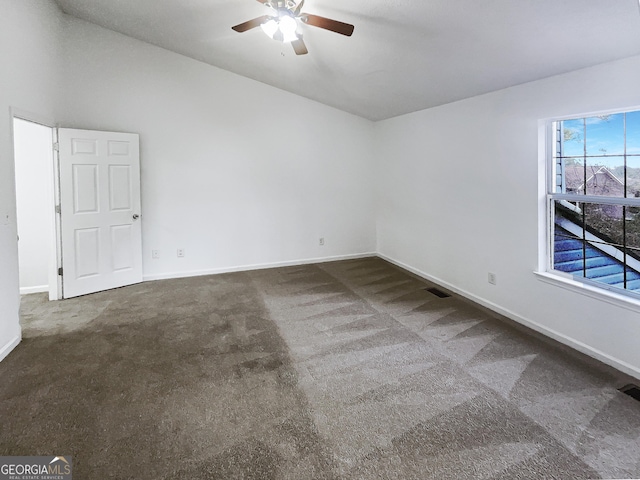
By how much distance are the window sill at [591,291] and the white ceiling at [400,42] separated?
167 cm

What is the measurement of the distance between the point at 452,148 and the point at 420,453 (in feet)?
11.2

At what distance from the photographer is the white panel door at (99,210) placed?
13.6 ft

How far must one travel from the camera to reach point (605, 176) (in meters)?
2.73

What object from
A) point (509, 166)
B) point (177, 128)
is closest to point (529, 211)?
point (509, 166)

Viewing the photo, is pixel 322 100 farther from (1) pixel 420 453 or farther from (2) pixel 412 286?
(1) pixel 420 453

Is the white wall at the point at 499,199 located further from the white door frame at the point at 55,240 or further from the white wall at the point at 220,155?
the white door frame at the point at 55,240

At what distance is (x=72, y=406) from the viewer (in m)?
2.18

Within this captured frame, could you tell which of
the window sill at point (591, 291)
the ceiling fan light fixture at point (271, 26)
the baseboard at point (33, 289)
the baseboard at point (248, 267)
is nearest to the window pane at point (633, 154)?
the window sill at point (591, 291)

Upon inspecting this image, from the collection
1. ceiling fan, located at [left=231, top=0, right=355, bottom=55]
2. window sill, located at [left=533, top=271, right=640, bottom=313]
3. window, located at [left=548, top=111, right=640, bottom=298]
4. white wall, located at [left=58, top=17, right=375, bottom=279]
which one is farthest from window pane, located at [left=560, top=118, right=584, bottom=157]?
white wall, located at [left=58, top=17, right=375, bottom=279]

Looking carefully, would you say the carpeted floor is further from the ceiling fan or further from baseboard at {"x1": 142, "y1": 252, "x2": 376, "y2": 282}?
the ceiling fan

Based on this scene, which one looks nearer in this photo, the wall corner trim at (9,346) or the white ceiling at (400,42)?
the white ceiling at (400,42)

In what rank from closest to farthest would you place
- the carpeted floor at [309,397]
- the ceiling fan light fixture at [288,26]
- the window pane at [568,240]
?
1. the carpeted floor at [309,397]
2. the ceiling fan light fixture at [288,26]
3. the window pane at [568,240]

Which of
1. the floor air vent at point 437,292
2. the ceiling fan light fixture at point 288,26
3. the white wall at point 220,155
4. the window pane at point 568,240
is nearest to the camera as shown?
the ceiling fan light fixture at point 288,26

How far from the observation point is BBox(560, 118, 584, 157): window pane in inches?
114
